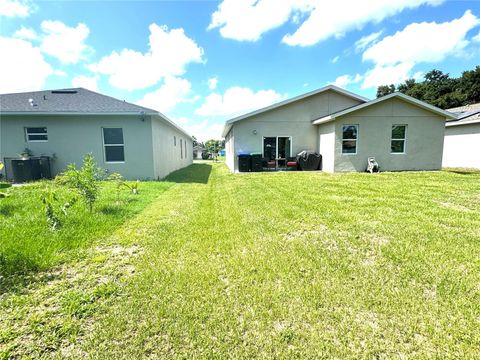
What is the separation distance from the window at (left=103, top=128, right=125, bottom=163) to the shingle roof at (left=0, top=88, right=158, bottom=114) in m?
0.96

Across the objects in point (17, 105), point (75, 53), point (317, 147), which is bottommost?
point (317, 147)

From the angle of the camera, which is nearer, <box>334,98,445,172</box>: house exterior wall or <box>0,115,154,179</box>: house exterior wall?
<box>0,115,154,179</box>: house exterior wall

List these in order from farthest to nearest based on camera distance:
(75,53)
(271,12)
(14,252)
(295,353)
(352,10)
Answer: (75,53)
(271,12)
(352,10)
(14,252)
(295,353)

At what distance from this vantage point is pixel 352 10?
32.0 feet

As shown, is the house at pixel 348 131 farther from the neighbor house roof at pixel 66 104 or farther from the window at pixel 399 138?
the neighbor house roof at pixel 66 104

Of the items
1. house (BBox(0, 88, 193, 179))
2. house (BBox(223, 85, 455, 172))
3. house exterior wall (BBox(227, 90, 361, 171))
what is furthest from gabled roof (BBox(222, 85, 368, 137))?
house (BBox(0, 88, 193, 179))

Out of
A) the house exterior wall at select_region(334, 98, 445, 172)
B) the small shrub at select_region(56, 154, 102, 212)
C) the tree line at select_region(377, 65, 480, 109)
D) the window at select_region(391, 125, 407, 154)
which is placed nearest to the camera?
the small shrub at select_region(56, 154, 102, 212)

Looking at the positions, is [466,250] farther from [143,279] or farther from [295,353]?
[143,279]

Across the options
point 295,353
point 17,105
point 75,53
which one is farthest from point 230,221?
point 75,53

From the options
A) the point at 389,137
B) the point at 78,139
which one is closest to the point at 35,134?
the point at 78,139

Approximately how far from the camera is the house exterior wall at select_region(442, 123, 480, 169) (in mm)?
13945

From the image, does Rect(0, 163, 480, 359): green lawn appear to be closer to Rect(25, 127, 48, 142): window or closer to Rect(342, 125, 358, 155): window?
Rect(342, 125, 358, 155): window

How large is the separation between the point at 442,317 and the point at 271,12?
12.5 meters

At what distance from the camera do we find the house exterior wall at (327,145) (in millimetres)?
12172
